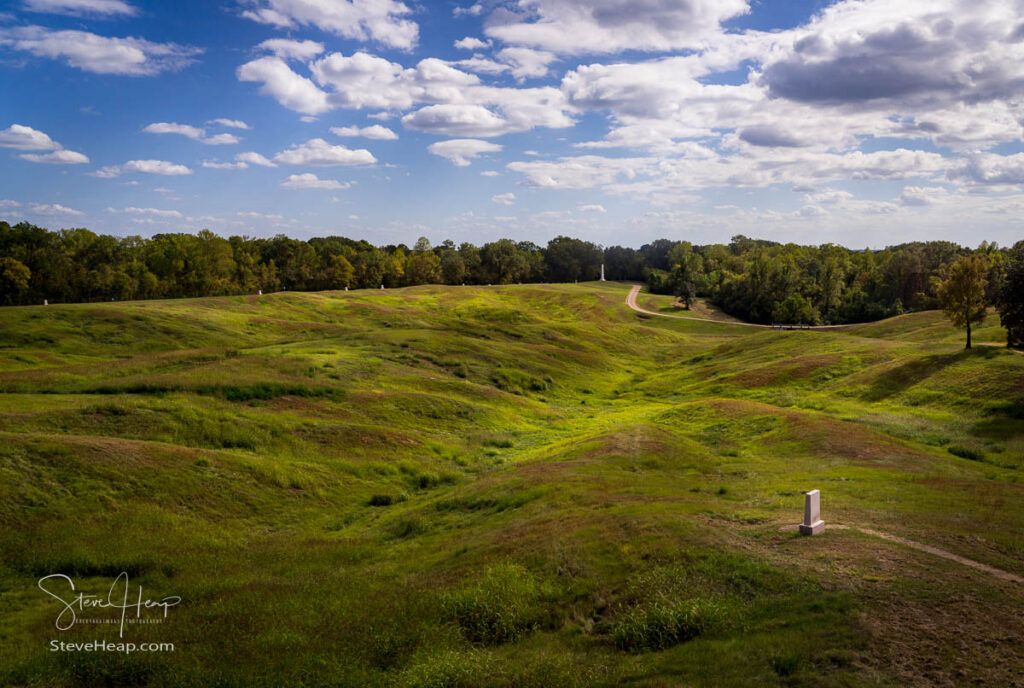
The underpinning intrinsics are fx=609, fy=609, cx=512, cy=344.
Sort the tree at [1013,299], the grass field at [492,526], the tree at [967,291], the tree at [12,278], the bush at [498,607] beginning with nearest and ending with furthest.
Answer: the grass field at [492,526] < the bush at [498,607] < the tree at [1013,299] < the tree at [967,291] < the tree at [12,278]

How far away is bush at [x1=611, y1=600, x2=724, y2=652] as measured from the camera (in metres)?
12.6

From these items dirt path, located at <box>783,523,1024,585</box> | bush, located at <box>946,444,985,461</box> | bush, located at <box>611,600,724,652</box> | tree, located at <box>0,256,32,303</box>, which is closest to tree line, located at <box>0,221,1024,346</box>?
tree, located at <box>0,256,32,303</box>

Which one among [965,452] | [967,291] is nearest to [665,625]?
[965,452]

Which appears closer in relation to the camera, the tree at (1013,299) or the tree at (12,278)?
the tree at (1013,299)

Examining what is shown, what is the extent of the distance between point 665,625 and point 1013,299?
2223 inches

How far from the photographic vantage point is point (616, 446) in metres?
34.2

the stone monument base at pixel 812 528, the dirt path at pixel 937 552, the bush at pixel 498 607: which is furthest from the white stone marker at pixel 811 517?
the bush at pixel 498 607

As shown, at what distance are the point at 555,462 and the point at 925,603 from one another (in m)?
20.3

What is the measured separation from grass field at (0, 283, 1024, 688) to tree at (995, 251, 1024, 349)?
3054 mm

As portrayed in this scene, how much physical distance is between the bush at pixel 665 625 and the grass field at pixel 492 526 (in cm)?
6

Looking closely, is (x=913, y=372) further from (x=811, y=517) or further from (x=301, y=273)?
(x=301, y=273)

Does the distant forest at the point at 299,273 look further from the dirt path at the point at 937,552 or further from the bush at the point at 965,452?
the dirt path at the point at 937,552

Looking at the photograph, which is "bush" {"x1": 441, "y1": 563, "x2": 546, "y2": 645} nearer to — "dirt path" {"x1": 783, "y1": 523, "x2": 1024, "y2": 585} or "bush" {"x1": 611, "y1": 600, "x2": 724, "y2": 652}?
"bush" {"x1": 611, "y1": 600, "x2": 724, "y2": 652}

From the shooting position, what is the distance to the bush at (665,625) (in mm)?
12594
